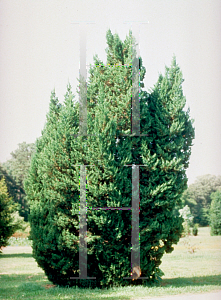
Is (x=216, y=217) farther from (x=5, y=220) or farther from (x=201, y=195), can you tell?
(x=5, y=220)

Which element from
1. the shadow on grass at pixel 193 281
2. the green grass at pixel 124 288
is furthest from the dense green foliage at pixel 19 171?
the shadow on grass at pixel 193 281

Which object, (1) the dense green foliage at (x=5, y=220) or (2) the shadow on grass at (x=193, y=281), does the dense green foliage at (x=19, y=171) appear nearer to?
(1) the dense green foliage at (x=5, y=220)

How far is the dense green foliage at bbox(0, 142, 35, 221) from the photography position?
24141 millimetres

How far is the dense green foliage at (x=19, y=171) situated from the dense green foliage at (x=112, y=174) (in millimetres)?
16696

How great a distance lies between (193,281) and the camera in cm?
886

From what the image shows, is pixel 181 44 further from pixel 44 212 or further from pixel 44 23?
pixel 44 212

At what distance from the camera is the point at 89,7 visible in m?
7.89

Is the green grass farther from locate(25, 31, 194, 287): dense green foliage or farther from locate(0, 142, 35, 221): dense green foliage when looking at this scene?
locate(0, 142, 35, 221): dense green foliage

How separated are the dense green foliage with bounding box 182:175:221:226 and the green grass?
34.9 feet

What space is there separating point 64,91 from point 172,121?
9.71 feet

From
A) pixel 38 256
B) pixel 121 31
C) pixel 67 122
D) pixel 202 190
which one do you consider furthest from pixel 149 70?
pixel 202 190

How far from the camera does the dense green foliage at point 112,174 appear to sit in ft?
23.3

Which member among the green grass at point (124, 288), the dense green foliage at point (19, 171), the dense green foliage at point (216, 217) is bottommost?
the green grass at point (124, 288)

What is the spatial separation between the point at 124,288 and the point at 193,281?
285cm
